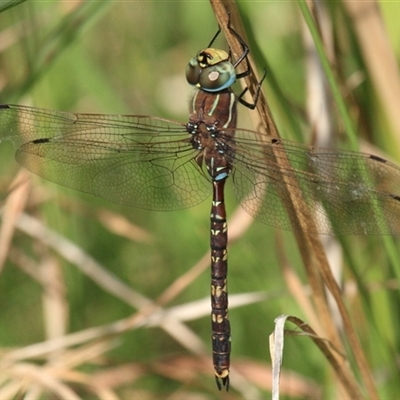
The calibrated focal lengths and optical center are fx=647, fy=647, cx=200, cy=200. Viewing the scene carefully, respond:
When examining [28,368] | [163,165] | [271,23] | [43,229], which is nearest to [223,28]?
[163,165]

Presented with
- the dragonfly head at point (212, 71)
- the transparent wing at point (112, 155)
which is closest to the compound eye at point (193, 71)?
the dragonfly head at point (212, 71)

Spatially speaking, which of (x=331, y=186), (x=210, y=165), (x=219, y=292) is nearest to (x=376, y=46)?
(x=331, y=186)

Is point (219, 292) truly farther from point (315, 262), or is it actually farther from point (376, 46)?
point (376, 46)

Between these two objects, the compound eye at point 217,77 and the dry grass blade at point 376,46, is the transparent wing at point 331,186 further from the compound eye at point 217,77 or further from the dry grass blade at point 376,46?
the dry grass blade at point 376,46

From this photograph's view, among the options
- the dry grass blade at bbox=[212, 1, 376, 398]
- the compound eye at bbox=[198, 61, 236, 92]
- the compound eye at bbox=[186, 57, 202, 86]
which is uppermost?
the compound eye at bbox=[186, 57, 202, 86]

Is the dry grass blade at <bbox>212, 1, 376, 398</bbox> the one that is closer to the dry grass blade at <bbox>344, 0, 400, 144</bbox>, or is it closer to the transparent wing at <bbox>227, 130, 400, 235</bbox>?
the transparent wing at <bbox>227, 130, 400, 235</bbox>

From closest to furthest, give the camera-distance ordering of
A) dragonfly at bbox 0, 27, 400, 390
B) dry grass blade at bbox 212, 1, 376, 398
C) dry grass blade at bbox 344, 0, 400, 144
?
dry grass blade at bbox 212, 1, 376, 398
dragonfly at bbox 0, 27, 400, 390
dry grass blade at bbox 344, 0, 400, 144

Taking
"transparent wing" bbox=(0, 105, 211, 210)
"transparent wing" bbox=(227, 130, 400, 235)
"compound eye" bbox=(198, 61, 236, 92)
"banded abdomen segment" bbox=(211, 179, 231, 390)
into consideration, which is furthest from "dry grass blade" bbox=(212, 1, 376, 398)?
"transparent wing" bbox=(0, 105, 211, 210)
